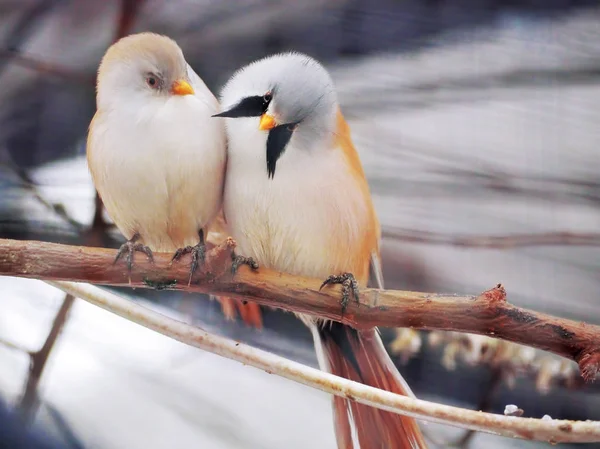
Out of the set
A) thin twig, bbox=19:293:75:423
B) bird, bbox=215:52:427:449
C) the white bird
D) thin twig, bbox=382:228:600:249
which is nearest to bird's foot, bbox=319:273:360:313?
bird, bbox=215:52:427:449

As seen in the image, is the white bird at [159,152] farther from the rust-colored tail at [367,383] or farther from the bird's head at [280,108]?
the rust-colored tail at [367,383]

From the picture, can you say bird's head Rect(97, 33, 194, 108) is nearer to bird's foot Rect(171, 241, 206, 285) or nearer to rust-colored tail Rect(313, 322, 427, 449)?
bird's foot Rect(171, 241, 206, 285)

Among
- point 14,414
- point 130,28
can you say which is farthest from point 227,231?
point 14,414

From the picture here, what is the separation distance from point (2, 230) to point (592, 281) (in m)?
1.00

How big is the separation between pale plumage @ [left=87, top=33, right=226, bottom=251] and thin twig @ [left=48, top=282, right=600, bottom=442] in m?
0.14

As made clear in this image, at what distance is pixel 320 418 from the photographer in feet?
3.28

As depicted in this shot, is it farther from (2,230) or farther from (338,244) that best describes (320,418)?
(2,230)

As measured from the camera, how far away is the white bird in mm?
966

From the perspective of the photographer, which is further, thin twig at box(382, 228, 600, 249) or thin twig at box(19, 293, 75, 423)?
thin twig at box(19, 293, 75, 423)

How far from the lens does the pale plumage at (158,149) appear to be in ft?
3.17

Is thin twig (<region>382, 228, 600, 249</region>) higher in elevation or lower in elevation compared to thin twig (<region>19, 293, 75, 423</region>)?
higher

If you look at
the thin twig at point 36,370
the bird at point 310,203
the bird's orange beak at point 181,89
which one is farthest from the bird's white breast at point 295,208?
the thin twig at point 36,370

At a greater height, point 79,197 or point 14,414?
point 79,197

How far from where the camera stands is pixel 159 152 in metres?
0.96
